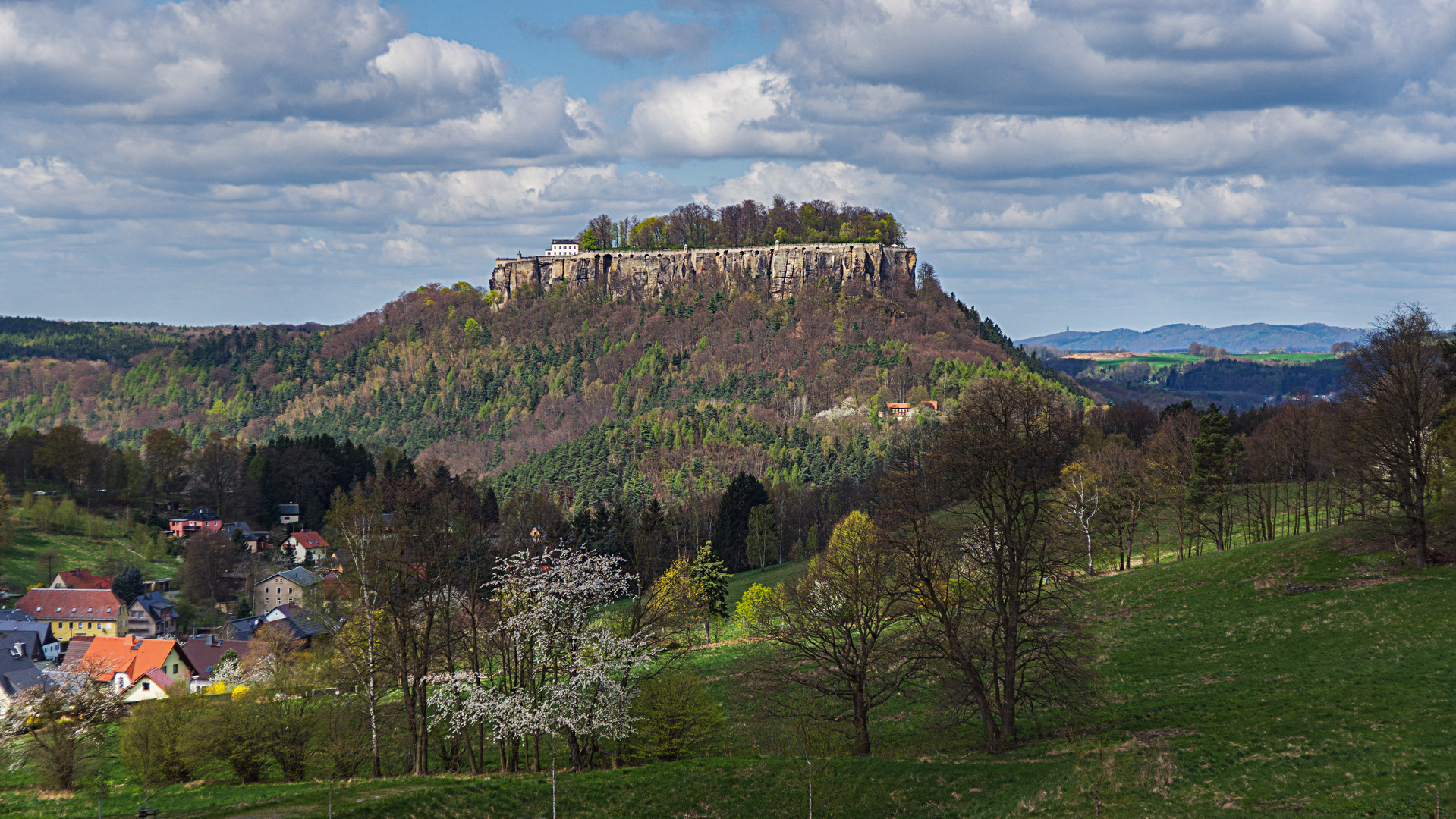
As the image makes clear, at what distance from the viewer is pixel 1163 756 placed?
24.0 m

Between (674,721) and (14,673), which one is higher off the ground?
(674,721)

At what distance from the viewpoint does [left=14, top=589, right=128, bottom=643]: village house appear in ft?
275

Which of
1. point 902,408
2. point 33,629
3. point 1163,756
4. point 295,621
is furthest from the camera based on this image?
point 902,408

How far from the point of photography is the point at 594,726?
30.4m

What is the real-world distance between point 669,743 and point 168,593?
85.0 m

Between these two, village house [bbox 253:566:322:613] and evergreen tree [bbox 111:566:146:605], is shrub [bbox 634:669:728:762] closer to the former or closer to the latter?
village house [bbox 253:566:322:613]

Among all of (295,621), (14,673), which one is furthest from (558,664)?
(295,621)

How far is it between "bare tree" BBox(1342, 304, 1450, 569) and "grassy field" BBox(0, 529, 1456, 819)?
106 inches

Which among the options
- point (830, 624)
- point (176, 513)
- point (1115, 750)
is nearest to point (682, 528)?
point (176, 513)

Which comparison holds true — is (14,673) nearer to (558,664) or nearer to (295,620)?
(295,620)

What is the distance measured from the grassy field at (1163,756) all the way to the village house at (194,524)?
269ft

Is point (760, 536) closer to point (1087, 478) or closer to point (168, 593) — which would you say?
point (1087, 478)

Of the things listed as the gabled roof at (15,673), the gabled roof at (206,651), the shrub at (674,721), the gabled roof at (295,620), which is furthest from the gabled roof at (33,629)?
the shrub at (674,721)

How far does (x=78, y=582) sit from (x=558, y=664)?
268 ft
